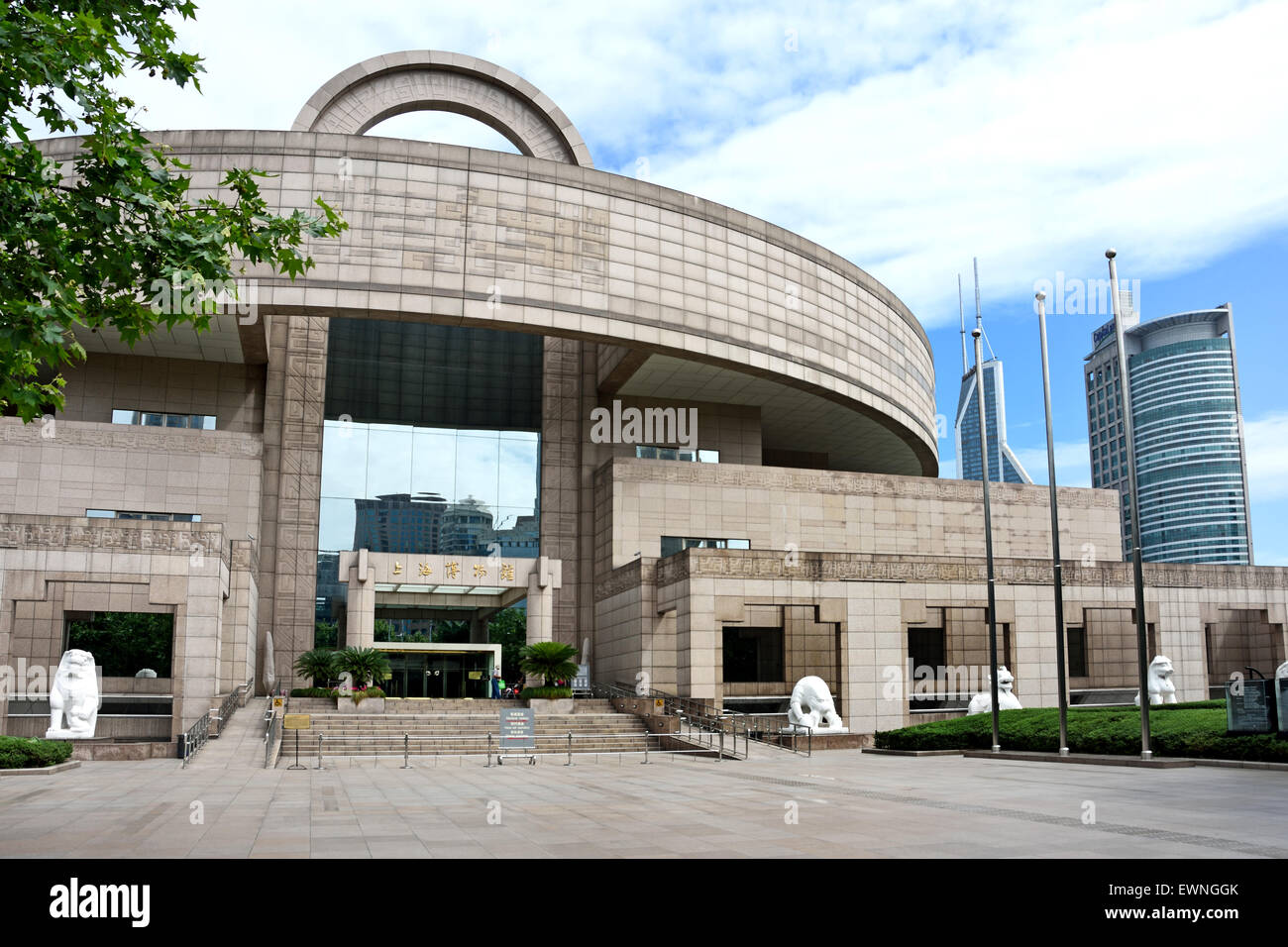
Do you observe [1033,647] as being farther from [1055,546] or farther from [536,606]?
[536,606]

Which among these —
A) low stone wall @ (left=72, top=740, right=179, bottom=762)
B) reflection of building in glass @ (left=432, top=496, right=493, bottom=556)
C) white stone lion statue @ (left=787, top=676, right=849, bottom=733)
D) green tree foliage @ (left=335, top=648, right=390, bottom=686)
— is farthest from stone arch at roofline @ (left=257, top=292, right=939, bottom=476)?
low stone wall @ (left=72, top=740, right=179, bottom=762)

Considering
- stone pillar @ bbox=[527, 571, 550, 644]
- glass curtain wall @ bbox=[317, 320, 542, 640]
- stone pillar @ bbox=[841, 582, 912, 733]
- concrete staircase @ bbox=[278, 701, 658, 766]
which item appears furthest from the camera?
glass curtain wall @ bbox=[317, 320, 542, 640]

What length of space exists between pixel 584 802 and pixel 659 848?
16.9ft

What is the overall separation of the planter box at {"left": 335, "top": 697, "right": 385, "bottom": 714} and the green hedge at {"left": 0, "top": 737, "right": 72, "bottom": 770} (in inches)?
430

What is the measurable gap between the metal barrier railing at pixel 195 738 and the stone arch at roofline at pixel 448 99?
30482 mm

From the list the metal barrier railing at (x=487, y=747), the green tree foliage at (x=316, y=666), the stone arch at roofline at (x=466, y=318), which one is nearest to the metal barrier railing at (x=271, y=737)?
the metal barrier railing at (x=487, y=747)

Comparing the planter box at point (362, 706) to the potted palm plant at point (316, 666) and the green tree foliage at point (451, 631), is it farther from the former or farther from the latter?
the green tree foliage at point (451, 631)

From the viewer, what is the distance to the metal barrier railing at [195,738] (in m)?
24.7

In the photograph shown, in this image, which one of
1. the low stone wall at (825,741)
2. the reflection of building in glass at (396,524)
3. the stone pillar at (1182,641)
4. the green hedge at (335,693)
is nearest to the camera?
the low stone wall at (825,741)

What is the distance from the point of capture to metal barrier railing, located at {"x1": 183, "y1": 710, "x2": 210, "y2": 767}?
80.9ft

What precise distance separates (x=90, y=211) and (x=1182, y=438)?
224 feet

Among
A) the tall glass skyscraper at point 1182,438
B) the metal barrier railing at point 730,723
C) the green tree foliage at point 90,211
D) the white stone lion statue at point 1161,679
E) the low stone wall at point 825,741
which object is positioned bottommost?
the low stone wall at point 825,741

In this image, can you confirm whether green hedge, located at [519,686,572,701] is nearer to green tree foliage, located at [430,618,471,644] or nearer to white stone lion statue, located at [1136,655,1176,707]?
green tree foliage, located at [430,618,471,644]

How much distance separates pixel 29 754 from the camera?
69.3 feet
